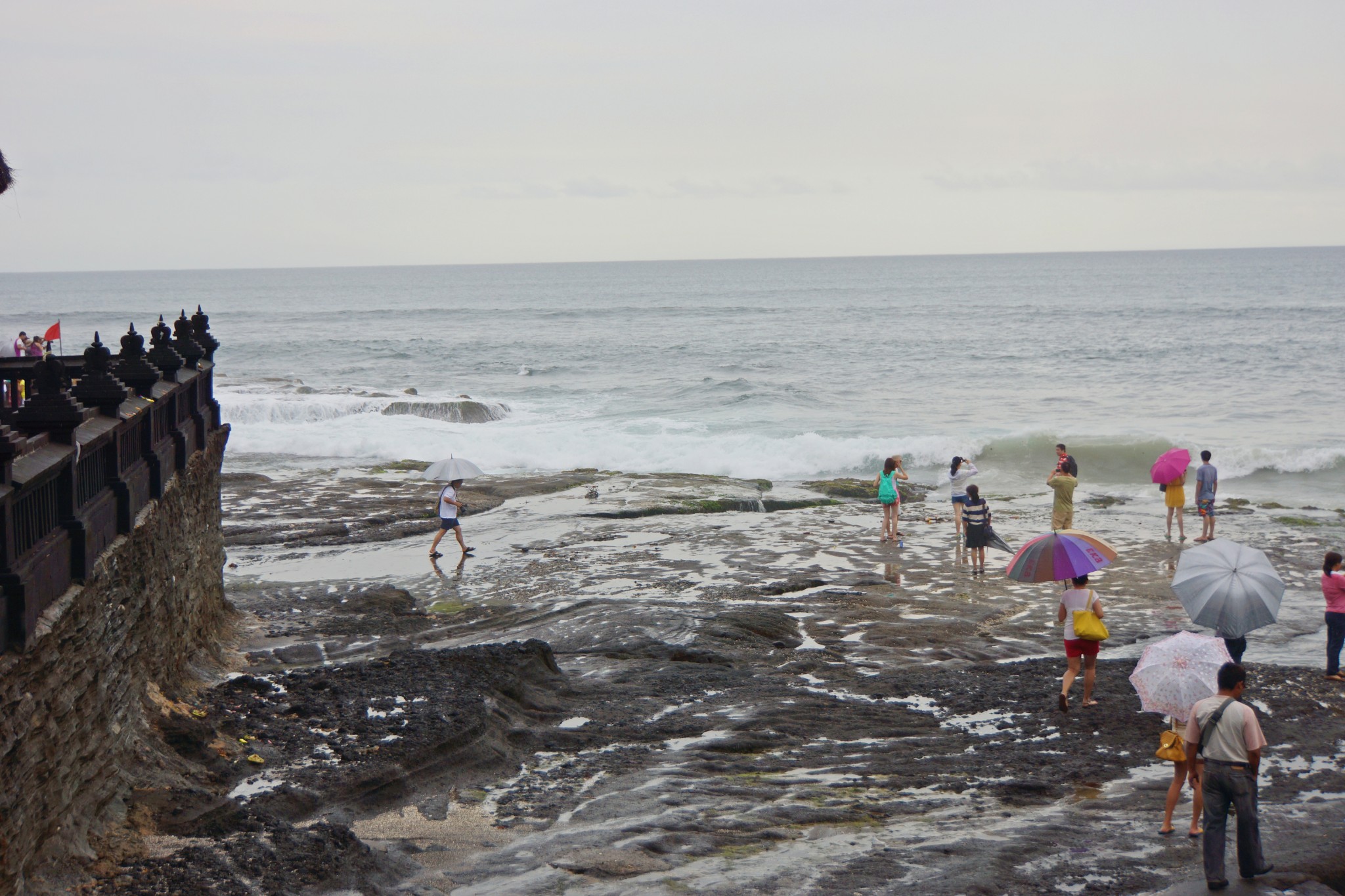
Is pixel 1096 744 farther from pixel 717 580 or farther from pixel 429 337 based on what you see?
pixel 429 337

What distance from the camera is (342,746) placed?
8312 millimetres

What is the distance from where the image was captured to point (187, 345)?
1180cm

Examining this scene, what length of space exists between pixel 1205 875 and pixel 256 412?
34.3m

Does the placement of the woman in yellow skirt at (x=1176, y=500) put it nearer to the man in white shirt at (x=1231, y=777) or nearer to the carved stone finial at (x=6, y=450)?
the man in white shirt at (x=1231, y=777)

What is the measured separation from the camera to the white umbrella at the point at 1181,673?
735cm

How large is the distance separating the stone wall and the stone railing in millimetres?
192

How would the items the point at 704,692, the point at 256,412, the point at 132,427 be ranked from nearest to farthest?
the point at 132,427, the point at 704,692, the point at 256,412

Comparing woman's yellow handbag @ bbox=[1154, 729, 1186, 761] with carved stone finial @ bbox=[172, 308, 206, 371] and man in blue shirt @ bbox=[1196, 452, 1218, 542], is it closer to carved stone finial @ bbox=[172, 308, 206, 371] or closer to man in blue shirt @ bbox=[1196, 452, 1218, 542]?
carved stone finial @ bbox=[172, 308, 206, 371]

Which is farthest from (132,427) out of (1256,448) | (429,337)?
(429,337)

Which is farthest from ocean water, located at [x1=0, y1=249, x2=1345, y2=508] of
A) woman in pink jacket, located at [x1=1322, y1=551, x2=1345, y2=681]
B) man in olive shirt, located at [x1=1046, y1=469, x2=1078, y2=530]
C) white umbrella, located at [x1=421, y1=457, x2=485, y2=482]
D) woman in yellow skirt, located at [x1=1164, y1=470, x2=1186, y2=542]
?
woman in pink jacket, located at [x1=1322, y1=551, x2=1345, y2=681]

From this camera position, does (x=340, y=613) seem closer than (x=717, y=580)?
Yes

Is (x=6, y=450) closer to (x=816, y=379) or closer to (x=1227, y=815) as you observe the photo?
(x=1227, y=815)

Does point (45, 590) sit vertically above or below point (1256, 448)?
above

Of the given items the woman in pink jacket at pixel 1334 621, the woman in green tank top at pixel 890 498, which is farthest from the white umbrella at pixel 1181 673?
the woman in green tank top at pixel 890 498
